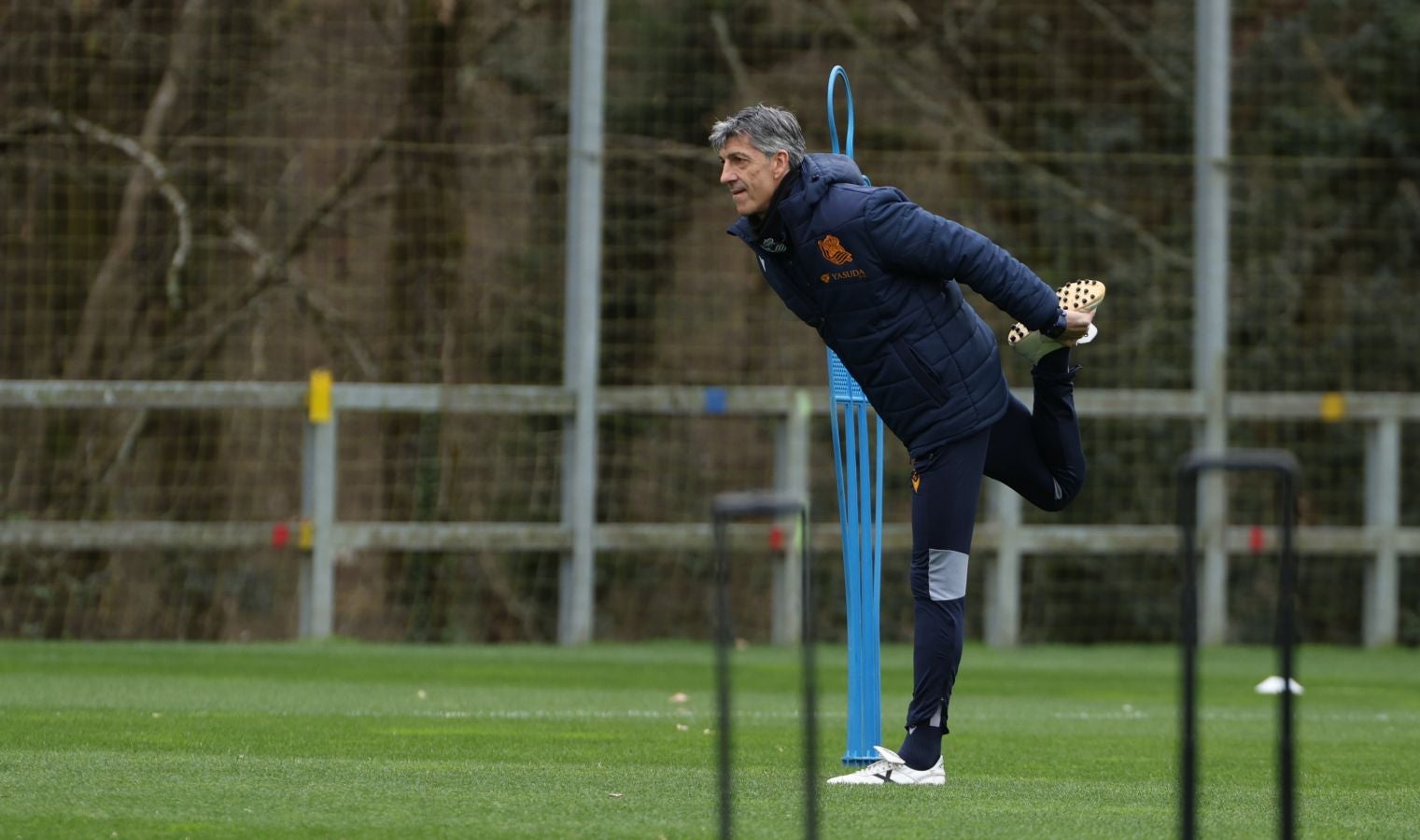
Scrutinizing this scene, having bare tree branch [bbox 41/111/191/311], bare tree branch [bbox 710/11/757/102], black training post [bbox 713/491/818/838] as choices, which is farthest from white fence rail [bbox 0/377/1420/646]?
black training post [bbox 713/491/818/838]

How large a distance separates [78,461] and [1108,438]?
688 centimetres

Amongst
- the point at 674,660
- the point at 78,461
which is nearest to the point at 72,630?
the point at 78,461

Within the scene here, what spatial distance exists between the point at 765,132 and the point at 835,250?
0.35m

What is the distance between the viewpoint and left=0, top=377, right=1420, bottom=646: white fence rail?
1153 cm

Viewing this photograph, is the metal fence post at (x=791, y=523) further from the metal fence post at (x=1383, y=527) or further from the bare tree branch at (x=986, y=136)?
the bare tree branch at (x=986, y=136)

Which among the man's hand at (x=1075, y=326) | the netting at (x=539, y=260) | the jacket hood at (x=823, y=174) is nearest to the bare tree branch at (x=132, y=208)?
the netting at (x=539, y=260)

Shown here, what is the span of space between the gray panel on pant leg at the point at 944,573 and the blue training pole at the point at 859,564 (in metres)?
0.22

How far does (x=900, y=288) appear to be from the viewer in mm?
5812

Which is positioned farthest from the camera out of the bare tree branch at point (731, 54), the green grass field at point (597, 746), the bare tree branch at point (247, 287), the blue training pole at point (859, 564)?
the bare tree branch at point (731, 54)

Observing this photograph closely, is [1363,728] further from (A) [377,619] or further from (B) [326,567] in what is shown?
(A) [377,619]

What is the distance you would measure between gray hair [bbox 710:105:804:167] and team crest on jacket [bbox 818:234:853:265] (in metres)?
0.21

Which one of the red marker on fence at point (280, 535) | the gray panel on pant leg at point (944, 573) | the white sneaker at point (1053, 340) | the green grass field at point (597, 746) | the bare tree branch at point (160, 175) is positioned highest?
the bare tree branch at point (160, 175)

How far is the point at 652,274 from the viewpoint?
15.0 m

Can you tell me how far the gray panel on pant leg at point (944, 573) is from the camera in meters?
5.83
